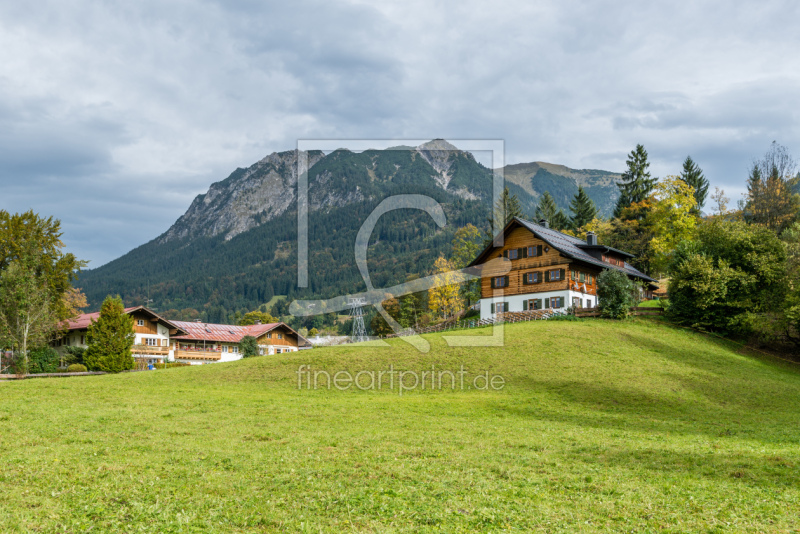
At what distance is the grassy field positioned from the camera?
1084 cm

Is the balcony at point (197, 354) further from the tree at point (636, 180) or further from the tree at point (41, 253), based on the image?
the tree at point (636, 180)

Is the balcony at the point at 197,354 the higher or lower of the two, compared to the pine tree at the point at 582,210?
lower

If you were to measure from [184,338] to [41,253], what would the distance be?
90.3 feet

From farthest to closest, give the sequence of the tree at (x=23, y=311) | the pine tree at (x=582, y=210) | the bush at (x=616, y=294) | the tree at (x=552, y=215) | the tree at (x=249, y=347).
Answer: the tree at (x=552, y=215), the pine tree at (x=582, y=210), the tree at (x=249, y=347), the bush at (x=616, y=294), the tree at (x=23, y=311)

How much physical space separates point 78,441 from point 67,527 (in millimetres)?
8714

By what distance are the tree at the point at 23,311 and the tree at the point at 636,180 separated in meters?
87.6

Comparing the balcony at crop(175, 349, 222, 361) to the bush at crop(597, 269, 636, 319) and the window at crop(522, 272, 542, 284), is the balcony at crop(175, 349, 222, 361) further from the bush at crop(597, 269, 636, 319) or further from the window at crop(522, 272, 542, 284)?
the bush at crop(597, 269, 636, 319)

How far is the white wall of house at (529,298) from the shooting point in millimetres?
58875

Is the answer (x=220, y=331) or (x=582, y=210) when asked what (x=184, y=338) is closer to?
(x=220, y=331)

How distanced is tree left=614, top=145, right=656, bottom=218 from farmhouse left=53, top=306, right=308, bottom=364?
214 ft

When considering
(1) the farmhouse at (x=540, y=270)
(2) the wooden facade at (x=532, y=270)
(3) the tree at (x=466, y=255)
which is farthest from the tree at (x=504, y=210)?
(2) the wooden facade at (x=532, y=270)

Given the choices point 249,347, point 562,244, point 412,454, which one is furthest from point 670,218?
point 412,454

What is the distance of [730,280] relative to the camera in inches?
1998

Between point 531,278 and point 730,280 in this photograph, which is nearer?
point 730,280
